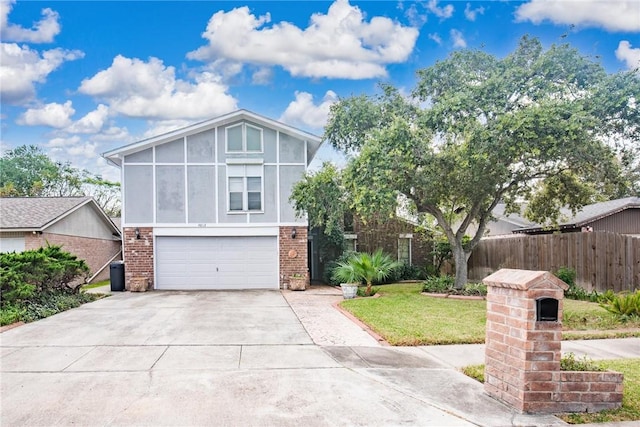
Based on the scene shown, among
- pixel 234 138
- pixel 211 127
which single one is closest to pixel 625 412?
pixel 234 138

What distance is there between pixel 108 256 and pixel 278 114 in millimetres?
11634

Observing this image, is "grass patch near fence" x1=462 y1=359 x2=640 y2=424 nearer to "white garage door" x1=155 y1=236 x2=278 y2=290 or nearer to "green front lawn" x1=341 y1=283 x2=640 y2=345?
"green front lawn" x1=341 y1=283 x2=640 y2=345

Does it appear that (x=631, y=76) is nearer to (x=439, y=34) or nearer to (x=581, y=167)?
(x=581, y=167)

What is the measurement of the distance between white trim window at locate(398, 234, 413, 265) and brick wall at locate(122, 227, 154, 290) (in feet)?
34.4

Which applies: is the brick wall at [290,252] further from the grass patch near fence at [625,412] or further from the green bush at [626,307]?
the grass patch near fence at [625,412]

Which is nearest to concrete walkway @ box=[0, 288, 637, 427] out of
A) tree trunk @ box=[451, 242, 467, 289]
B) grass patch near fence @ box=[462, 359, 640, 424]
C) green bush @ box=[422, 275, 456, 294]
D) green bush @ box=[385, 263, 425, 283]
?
grass patch near fence @ box=[462, 359, 640, 424]

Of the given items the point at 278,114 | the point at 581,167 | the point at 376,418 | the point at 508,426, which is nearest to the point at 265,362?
the point at 376,418

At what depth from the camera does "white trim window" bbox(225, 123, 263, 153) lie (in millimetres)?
17047

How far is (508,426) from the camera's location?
4.20 metres

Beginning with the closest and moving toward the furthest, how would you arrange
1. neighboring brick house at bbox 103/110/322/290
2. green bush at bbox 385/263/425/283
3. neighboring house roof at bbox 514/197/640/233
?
neighboring brick house at bbox 103/110/322/290
neighboring house roof at bbox 514/197/640/233
green bush at bbox 385/263/425/283

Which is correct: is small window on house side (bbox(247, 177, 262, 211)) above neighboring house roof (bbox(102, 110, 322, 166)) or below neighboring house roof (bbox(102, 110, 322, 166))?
below

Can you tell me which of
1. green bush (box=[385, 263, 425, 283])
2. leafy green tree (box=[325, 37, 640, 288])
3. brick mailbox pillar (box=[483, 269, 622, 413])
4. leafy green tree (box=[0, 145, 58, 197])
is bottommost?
green bush (box=[385, 263, 425, 283])

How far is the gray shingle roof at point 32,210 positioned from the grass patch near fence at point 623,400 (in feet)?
54.4

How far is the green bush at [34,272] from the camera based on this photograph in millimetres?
10648
